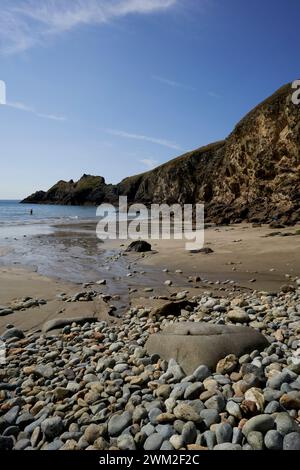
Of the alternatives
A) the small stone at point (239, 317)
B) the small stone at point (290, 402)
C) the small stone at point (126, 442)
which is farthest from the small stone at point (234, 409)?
the small stone at point (239, 317)

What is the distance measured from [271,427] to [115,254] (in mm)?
13937

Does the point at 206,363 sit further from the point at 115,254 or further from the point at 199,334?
the point at 115,254

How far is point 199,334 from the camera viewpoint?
4.63 m

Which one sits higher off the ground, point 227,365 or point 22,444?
point 227,365

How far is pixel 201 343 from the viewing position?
4.39 m

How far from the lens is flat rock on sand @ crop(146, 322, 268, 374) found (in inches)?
167

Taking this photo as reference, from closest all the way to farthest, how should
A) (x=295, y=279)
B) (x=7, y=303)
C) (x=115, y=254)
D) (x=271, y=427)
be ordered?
(x=271, y=427)
(x=7, y=303)
(x=295, y=279)
(x=115, y=254)

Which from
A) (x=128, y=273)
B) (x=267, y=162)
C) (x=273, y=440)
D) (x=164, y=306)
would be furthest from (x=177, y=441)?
(x=267, y=162)

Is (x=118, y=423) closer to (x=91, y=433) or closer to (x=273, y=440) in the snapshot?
(x=91, y=433)

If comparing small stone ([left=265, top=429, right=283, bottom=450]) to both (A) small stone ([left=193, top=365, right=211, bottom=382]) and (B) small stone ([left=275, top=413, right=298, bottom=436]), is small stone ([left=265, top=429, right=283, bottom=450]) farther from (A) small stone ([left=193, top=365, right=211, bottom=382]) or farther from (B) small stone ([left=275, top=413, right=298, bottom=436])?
(A) small stone ([left=193, top=365, right=211, bottom=382])

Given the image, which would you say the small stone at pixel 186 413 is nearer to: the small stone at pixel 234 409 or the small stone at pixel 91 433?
the small stone at pixel 234 409

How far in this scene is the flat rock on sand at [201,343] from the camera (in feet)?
13.9

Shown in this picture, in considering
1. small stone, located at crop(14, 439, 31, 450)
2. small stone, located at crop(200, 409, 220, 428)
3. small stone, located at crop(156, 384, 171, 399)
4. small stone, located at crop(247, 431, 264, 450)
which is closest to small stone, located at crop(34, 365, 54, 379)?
small stone, located at crop(14, 439, 31, 450)
